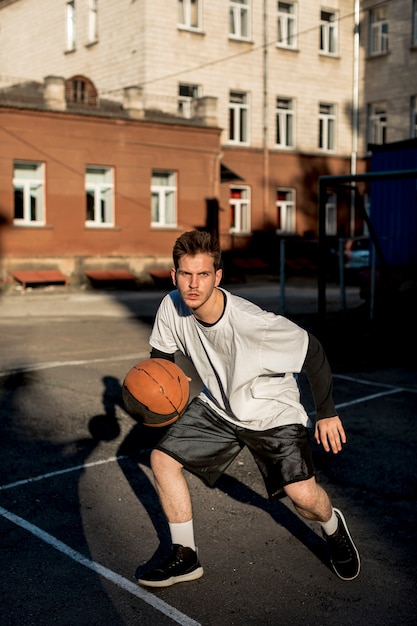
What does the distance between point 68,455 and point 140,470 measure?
720mm

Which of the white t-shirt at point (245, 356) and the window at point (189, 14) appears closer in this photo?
the white t-shirt at point (245, 356)

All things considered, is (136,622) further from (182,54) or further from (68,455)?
(182,54)

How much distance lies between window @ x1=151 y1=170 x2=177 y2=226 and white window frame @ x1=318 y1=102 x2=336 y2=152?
10742 mm

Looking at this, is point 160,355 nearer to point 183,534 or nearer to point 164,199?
point 183,534

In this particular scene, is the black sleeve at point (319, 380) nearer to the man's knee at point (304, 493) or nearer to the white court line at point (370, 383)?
the man's knee at point (304, 493)

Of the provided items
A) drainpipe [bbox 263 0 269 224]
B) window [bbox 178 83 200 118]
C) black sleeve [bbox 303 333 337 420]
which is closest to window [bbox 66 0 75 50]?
window [bbox 178 83 200 118]

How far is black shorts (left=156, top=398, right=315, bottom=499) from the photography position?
4.39 metres

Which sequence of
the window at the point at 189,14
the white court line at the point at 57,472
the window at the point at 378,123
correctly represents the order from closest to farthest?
the white court line at the point at 57,472 < the window at the point at 189,14 < the window at the point at 378,123

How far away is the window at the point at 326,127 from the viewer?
39031 mm

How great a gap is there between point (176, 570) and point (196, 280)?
150cm

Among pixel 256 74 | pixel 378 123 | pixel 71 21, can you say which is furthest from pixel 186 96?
pixel 378 123

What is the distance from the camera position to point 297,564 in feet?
15.3

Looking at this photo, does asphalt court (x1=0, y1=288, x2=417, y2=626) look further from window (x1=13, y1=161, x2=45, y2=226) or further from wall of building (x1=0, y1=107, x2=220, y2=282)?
window (x1=13, y1=161, x2=45, y2=226)

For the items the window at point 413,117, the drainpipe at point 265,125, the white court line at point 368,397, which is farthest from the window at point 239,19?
the white court line at point 368,397
